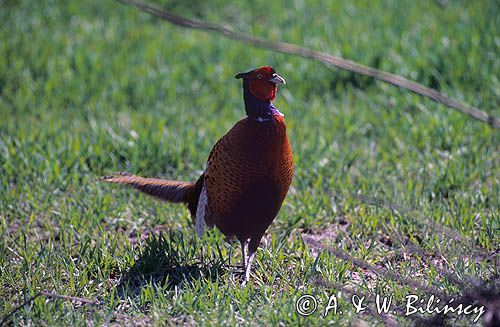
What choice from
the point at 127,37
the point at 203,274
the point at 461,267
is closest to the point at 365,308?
the point at 461,267

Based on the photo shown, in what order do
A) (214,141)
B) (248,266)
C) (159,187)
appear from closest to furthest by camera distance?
(248,266) → (159,187) → (214,141)

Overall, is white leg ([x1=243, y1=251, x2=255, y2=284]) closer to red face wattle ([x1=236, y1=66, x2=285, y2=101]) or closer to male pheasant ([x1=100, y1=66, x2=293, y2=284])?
male pheasant ([x1=100, y1=66, x2=293, y2=284])

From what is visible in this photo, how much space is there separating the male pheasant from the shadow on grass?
7.0 inches

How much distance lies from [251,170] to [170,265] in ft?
2.21

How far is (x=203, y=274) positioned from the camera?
11.6 ft

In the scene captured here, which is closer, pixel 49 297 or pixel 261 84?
pixel 49 297

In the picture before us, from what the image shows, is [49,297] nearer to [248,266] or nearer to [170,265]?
[170,265]

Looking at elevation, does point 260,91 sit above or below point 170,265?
above

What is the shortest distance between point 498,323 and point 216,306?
45.0 inches

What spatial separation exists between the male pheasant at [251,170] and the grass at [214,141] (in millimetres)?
215

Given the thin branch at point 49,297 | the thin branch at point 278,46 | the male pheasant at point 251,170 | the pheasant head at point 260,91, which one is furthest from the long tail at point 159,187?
the thin branch at point 278,46

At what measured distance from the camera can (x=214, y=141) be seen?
16.8ft

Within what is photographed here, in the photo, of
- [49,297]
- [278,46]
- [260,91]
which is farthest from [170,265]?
[278,46]

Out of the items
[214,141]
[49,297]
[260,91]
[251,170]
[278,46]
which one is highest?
[278,46]
